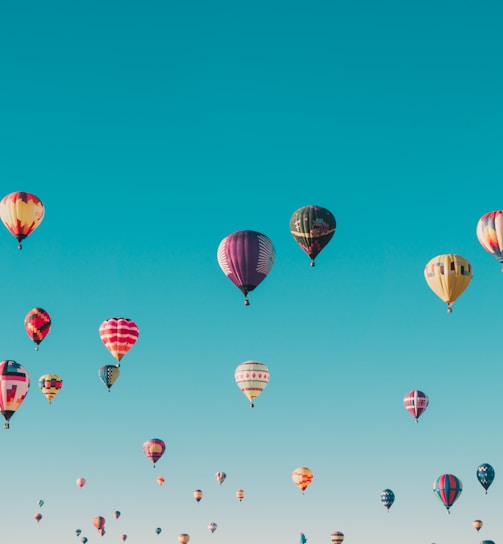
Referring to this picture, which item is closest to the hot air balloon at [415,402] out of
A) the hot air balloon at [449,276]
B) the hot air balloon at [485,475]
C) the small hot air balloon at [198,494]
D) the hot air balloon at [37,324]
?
the hot air balloon at [485,475]

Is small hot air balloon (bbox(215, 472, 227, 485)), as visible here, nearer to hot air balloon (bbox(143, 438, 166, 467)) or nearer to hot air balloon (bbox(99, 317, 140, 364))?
hot air balloon (bbox(143, 438, 166, 467))

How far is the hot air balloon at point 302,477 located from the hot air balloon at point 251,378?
2339 centimetres

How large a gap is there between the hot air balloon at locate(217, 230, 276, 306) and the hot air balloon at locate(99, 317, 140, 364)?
12.4 metres

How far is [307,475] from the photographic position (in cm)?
9900

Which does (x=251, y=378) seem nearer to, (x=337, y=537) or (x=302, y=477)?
(x=302, y=477)

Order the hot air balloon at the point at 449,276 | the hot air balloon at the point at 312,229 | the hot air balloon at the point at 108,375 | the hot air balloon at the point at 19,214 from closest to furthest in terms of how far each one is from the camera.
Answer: the hot air balloon at the point at 312,229, the hot air balloon at the point at 19,214, the hot air balloon at the point at 449,276, the hot air balloon at the point at 108,375

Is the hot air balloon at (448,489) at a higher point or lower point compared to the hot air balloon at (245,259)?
lower

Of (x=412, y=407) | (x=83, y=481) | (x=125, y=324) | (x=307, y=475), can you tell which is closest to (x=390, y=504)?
(x=307, y=475)

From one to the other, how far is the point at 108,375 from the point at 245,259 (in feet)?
80.7

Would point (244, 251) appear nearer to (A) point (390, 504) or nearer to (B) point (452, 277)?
(B) point (452, 277)

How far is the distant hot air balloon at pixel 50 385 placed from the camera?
3334 inches

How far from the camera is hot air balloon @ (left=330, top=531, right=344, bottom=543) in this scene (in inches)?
4459

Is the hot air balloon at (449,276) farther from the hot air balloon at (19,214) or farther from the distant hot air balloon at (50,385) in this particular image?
the distant hot air balloon at (50,385)

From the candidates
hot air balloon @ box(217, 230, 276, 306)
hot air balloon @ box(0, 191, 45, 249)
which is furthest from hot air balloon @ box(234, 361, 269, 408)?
hot air balloon @ box(0, 191, 45, 249)
